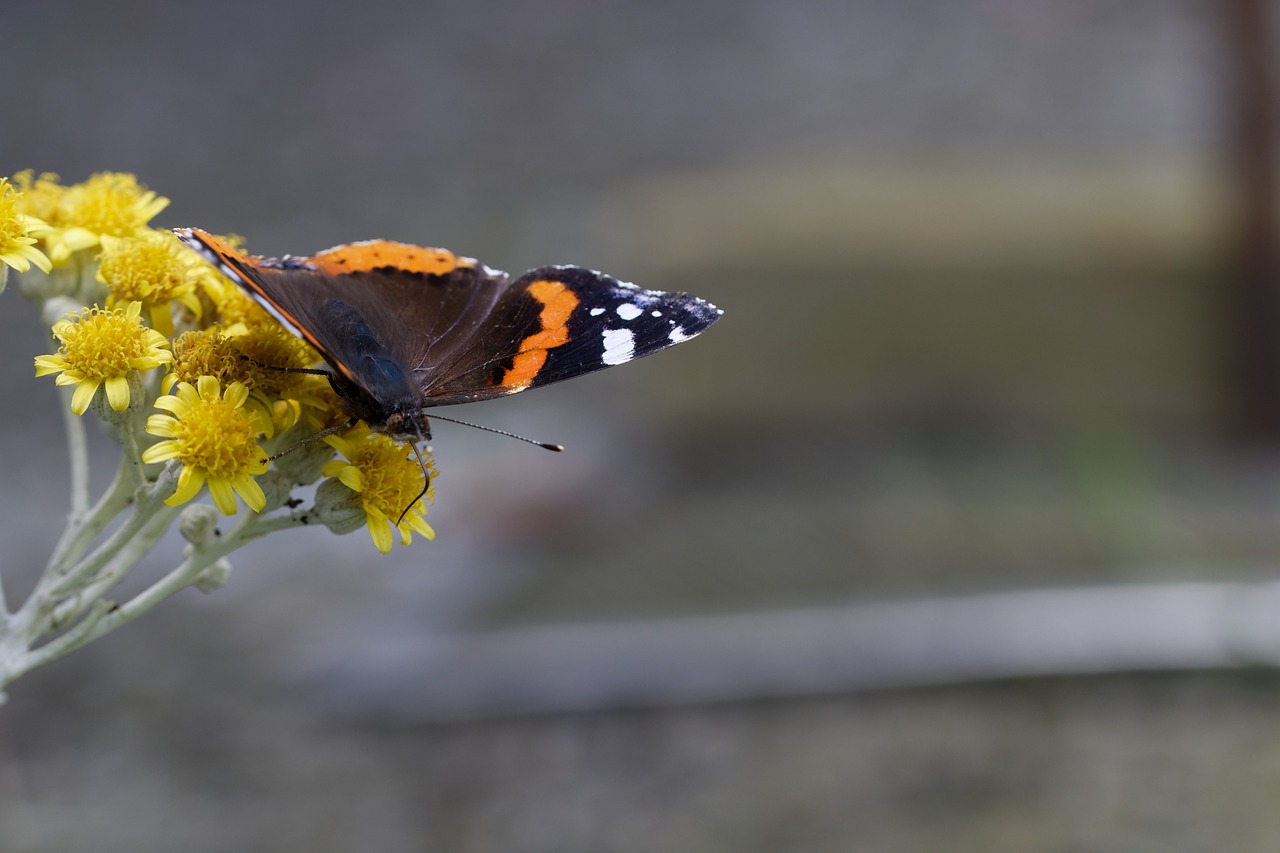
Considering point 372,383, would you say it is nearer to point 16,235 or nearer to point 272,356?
point 272,356

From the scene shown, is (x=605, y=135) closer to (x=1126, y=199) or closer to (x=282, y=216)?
(x=282, y=216)

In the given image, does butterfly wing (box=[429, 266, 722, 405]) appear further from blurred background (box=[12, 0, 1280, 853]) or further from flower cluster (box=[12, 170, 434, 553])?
blurred background (box=[12, 0, 1280, 853])

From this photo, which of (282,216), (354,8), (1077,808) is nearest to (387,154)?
(282,216)

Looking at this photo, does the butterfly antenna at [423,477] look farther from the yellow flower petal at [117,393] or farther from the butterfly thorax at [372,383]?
the yellow flower petal at [117,393]

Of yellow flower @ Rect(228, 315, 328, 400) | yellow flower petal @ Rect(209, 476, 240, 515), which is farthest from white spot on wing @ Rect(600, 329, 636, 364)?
yellow flower petal @ Rect(209, 476, 240, 515)

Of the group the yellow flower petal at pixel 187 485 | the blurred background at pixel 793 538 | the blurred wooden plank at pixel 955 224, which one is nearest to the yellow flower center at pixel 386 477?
the yellow flower petal at pixel 187 485
